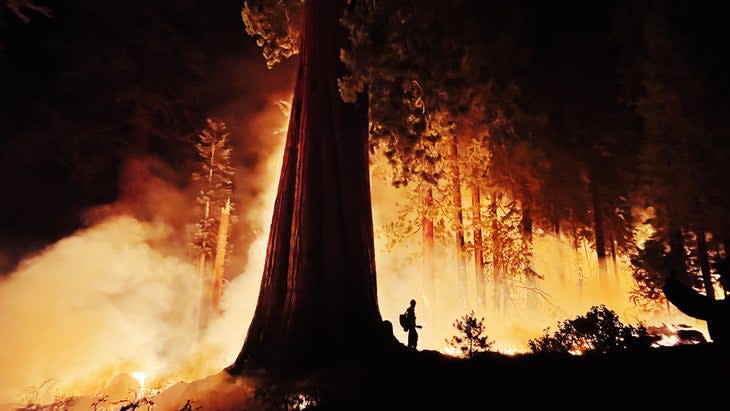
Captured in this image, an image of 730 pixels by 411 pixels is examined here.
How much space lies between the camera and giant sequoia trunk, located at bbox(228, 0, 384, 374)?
955 cm

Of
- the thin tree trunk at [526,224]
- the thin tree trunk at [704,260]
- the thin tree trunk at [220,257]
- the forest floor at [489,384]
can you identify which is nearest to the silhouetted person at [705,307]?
the forest floor at [489,384]

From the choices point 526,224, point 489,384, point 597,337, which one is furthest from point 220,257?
point 489,384

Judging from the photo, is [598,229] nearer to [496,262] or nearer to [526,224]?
[526,224]

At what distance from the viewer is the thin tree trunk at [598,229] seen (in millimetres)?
20953

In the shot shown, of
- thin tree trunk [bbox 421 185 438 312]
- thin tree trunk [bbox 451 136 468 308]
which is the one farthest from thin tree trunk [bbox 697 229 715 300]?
thin tree trunk [bbox 421 185 438 312]

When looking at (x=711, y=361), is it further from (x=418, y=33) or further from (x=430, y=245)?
(x=430, y=245)

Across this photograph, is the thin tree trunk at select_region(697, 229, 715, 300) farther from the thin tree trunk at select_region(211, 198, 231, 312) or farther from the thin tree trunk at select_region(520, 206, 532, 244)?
the thin tree trunk at select_region(211, 198, 231, 312)

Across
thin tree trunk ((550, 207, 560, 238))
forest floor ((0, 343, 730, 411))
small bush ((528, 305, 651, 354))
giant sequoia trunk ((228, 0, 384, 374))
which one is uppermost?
thin tree trunk ((550, 207, 560, 238))

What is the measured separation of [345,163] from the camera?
1072 cm

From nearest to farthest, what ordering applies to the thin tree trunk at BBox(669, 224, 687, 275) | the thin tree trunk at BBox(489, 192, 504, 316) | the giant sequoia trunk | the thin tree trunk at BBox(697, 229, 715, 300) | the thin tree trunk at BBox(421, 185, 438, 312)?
the giant sequoia trunk, the thin tree trunk at BBox(489, 192, 504, 316), the thin tree trunk at BBox(421, 185, 438, 312), the thin tree trunk at BBox(697, 229, 715, 300), the thin tree trunk at BBox(669, 224, 687, 275)

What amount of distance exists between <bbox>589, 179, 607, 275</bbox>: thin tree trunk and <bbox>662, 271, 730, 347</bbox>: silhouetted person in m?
14.2

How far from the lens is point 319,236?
1024cm

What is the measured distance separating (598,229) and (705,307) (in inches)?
589

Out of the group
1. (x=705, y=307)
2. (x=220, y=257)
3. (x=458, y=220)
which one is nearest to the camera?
(x=705, y=307)
